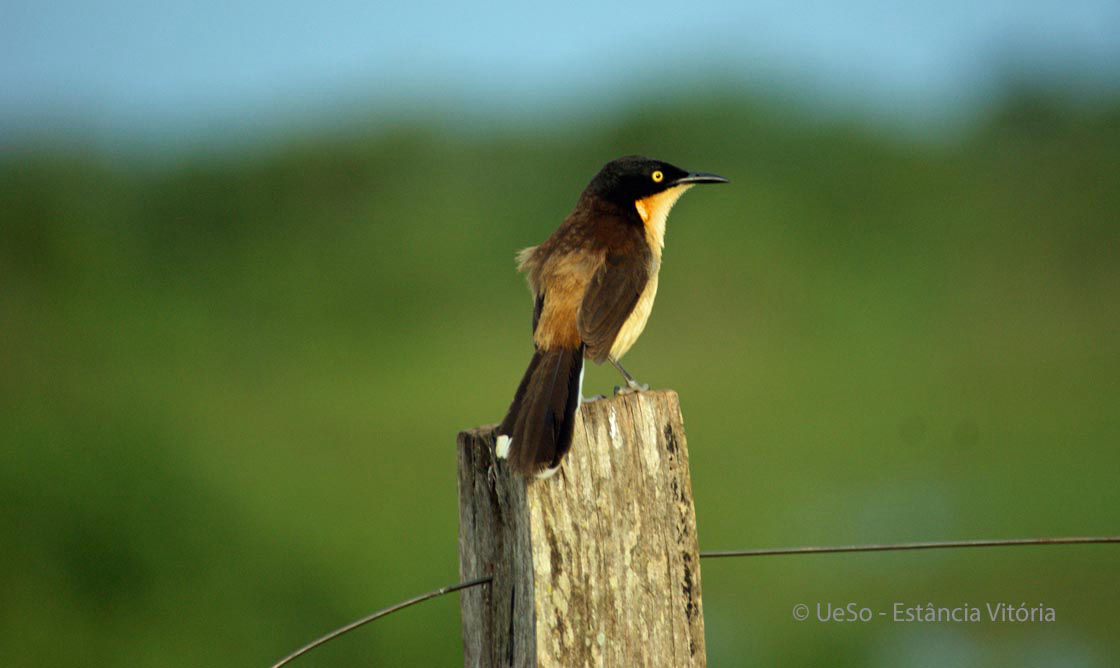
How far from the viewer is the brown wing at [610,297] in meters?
4.40

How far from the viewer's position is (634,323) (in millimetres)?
4902

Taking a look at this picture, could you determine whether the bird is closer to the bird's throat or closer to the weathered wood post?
the bird's throat

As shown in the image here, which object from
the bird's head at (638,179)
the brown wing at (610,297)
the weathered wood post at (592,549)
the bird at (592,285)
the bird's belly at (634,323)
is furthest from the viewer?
the bird's head at (638,179)

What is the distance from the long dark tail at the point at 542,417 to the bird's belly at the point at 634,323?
2.65 ft

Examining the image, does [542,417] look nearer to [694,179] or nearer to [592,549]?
[592,549]

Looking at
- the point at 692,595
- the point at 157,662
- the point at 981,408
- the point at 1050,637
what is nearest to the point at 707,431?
the point at 981,408

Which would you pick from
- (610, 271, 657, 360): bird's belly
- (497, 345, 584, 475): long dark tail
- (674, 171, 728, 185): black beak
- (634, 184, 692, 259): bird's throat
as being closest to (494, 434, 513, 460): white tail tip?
(497, 345, 584, 475): long dark tail

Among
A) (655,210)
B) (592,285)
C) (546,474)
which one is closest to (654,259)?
(655,210)

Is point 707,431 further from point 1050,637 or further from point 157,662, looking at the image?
point 157,662

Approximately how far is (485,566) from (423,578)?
363 inches

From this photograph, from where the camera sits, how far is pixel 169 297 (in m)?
16.7

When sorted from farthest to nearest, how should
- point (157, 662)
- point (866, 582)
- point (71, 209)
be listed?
point (71, 209) → point (866, 582) → point (157, 662)

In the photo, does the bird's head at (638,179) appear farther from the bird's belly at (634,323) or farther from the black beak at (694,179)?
the bird's belly at (634,323)

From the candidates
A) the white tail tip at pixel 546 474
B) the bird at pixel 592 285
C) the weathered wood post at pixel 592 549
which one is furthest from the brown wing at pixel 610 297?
the white tail tip at pixel 546 474
